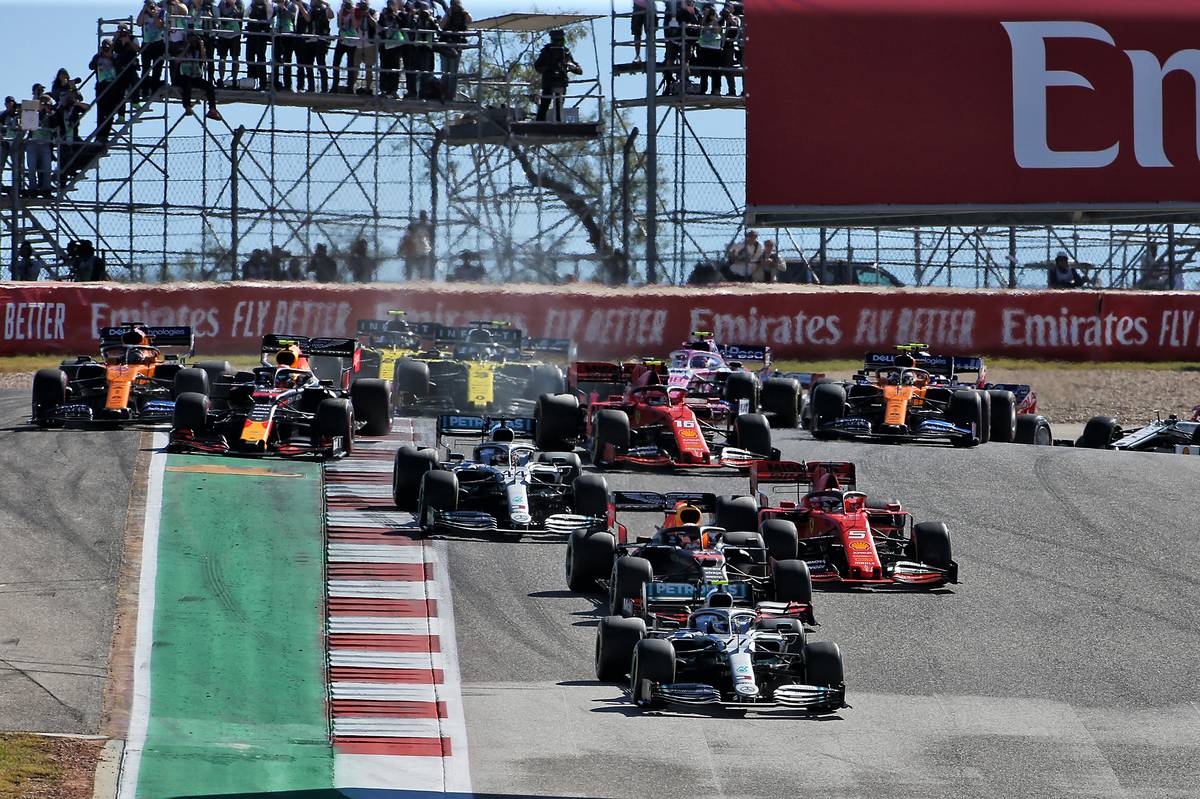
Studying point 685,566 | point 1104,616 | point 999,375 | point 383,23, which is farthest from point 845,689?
point 383,23

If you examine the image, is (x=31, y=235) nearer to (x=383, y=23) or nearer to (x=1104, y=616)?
(x=383, y=23)

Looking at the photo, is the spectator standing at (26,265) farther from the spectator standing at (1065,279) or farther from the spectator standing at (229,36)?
the spectator standing at (1065,279)

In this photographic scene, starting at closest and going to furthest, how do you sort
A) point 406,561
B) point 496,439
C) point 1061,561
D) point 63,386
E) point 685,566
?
point 685,566 < point 406,561 < point 1061,561 < point 496,439 < point 63,386

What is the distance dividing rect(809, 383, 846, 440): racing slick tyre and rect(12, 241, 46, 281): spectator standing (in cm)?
1488

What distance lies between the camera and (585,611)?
755 inches

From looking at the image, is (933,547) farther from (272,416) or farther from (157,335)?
(157,335)

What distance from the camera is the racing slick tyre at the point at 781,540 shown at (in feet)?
66.6

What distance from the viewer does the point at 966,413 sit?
94.4 ft

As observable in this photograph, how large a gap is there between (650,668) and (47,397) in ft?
45.6

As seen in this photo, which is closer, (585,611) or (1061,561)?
(585,611)

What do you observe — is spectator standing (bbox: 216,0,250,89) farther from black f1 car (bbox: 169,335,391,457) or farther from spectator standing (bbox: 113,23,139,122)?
black f1 car (bbox: 169,335,391,457)

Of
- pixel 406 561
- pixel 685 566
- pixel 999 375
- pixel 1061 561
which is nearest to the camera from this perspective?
pixel 685 566

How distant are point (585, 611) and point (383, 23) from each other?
21080 mm

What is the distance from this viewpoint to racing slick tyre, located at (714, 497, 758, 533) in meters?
21.0
